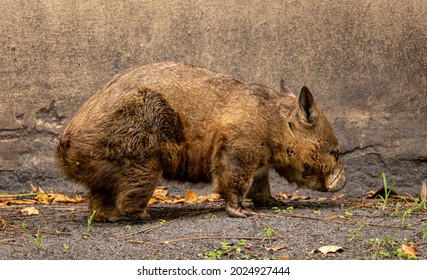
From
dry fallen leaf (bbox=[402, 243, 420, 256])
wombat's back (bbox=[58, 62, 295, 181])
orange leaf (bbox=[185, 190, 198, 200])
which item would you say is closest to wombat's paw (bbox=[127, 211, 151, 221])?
wombat's back (bbox=[58, 62, 295, 181])

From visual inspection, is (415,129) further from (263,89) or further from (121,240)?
(121,240)

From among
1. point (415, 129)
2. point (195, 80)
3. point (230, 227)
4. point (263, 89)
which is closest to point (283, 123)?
point (263, 89)

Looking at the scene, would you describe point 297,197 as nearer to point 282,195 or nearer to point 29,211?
point 282,195

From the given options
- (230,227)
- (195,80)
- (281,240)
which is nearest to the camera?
(281,240)

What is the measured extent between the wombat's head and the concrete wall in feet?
3.02

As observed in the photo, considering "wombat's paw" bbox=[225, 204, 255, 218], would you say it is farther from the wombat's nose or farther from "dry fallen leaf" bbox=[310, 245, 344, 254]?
"dry fallen leaf" bbox=[310, 245, 344, 254]

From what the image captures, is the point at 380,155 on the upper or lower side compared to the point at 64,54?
lower

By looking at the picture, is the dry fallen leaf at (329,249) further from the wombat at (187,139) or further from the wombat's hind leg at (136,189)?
the wombat's hind leg at (136,189)

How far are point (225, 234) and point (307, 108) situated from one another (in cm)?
159

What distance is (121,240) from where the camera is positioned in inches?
240

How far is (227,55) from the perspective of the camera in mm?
8320

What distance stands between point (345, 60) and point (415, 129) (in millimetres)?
934

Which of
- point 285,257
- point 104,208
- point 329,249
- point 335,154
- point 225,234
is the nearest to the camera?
point 285,257

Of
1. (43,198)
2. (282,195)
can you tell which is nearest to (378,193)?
(282,195)
